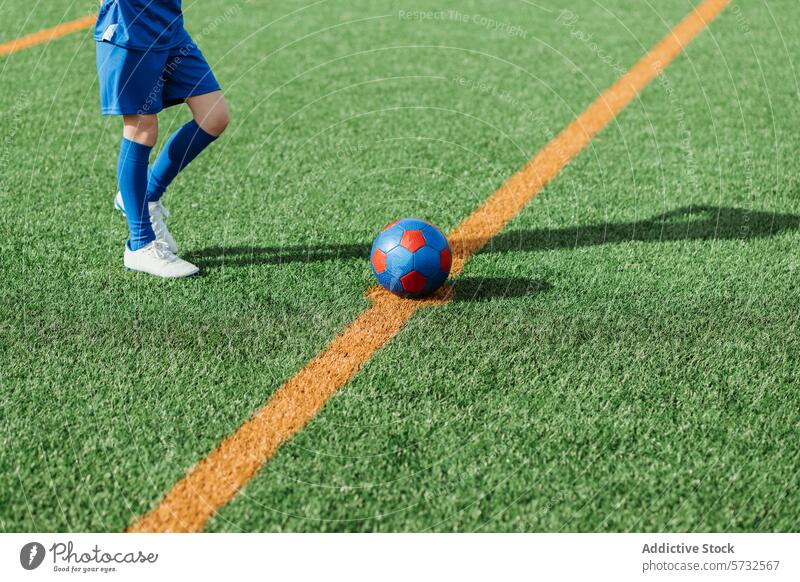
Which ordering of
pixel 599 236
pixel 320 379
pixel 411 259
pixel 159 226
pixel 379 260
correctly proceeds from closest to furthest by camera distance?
pixel 320 379
pixel 411 259
pixel 379 260
pixel 159 226
pixel 599 236

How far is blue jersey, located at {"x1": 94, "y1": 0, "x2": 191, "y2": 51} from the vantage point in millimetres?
4023

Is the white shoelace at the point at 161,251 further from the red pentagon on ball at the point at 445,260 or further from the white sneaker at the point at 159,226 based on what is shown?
the red pentagon on ball at the point at 445,260

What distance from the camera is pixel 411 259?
3996 millimetres

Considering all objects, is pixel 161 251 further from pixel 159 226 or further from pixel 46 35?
pixel 46 35

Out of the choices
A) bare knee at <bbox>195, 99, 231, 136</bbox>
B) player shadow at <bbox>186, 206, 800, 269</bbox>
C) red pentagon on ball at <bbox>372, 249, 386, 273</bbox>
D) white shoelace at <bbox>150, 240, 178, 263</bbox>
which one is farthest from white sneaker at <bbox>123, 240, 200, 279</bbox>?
red pentagon on ball at <bbox>372, 249, 386, 273</bbox>

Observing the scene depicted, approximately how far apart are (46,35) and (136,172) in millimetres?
5298

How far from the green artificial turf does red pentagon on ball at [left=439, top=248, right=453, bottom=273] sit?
7.1 inches

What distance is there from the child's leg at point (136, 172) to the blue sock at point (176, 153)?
0.56 ft

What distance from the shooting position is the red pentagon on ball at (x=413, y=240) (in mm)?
4008

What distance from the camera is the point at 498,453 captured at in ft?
9.99

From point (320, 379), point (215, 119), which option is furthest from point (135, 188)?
point (320, 379)

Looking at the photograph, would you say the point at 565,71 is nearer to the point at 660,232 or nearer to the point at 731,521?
the point at 660,232

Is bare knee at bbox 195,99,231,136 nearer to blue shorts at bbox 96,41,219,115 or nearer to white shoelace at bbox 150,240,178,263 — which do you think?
blue shorts at bbox 96,41,219,115

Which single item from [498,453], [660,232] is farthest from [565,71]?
[498,453]
